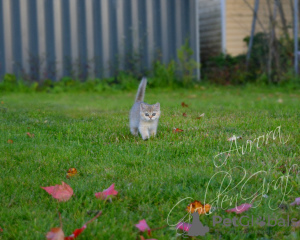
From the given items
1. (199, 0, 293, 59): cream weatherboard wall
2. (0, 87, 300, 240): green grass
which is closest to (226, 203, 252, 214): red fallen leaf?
(0, 87, 300, 240): green grass

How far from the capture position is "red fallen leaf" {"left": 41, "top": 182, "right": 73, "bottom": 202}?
2369mm

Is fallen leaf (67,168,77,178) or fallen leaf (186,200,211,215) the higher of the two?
fallen leaf (67,168,77,178)

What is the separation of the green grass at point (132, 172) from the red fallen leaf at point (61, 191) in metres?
0.04

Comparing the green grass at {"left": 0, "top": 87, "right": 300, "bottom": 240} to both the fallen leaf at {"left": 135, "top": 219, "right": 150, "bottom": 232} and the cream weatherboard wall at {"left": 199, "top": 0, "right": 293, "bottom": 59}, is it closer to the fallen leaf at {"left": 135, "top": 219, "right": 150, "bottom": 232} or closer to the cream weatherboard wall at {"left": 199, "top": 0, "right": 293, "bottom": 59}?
the fallen leaf at {"left": 135, "top": 219, "right": 150, "bottom": 232}

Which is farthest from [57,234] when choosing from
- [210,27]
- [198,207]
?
[210,27]

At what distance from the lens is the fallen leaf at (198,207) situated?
2.20m

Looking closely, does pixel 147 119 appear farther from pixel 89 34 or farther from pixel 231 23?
pixel 231 23

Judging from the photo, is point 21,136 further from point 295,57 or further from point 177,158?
point 295,57

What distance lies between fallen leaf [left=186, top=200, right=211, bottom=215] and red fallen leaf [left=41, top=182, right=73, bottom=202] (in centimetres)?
65

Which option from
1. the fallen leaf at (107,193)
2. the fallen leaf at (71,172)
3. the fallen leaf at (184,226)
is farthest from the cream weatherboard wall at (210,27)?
the fallen leaf at (184,226)

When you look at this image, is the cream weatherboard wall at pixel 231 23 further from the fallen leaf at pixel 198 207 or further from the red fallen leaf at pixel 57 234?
the red fallen leaf at pixel 57 234

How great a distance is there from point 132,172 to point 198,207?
2.07ft

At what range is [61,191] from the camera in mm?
2400

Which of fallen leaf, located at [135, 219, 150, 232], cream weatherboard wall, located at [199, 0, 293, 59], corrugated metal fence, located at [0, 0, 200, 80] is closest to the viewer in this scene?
fallen leaf, located at [135, 219, 150, 232]
